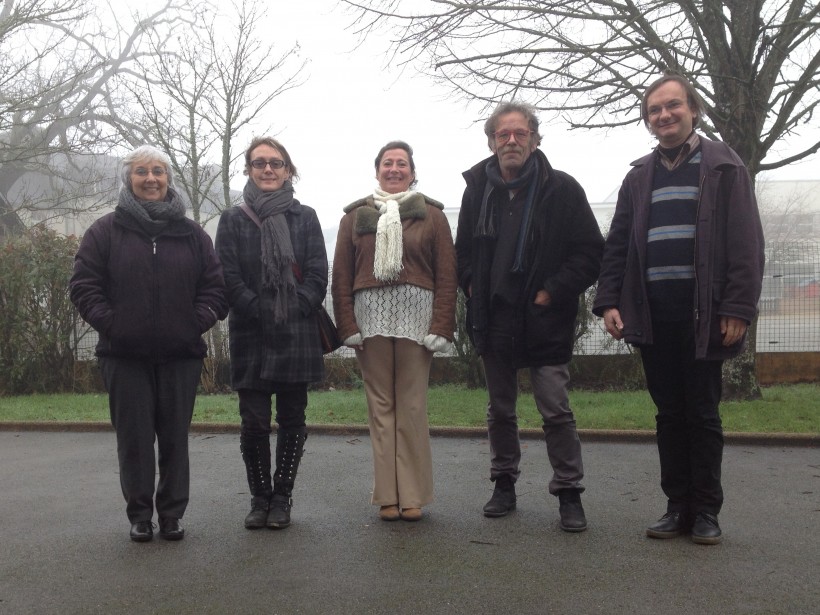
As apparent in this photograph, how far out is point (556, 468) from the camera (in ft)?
14.7

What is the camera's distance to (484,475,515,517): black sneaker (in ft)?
15.2

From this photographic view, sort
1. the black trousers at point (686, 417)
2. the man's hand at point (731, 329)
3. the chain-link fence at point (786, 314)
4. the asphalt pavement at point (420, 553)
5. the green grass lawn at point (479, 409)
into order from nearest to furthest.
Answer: the asphalt pavement at point (420, 553) → the man's hand at point (731, 329) → the black trousers at point (686, 417) → the green grass lawn at point (479, 409) → the chain-link fence at point (786, 314)

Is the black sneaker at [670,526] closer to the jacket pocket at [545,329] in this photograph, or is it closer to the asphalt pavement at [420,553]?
the asphalt pavement at [420,553]

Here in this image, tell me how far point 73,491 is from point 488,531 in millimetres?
2840

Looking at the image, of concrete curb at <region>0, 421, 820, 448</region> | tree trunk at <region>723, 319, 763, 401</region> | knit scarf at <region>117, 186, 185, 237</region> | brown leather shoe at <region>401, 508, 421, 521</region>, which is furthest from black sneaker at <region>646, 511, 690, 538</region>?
tree trunk at <region>723, 319, 763, 401</region>

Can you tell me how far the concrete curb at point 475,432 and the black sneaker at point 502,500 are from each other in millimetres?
2573

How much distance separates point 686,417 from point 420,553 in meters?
1.45

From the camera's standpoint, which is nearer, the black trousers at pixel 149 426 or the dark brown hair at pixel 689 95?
the dark brown hair at pixel 689 95

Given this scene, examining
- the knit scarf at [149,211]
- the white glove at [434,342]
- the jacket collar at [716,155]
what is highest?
the jacket collar at [716,155]

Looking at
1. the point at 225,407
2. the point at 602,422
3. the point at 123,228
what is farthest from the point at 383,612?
the point at 225,407

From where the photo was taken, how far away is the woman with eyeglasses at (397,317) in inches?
183

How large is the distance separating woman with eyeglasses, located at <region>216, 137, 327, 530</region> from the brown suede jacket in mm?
154

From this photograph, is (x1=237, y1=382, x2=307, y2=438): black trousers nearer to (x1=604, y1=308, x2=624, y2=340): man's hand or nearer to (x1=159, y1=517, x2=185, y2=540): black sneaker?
(x1=159, y1=517, x2=185, y2=540): black sneaker

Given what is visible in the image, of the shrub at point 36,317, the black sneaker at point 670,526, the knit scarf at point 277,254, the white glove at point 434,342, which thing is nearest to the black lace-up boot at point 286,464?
the knit scarf at point 277,254
